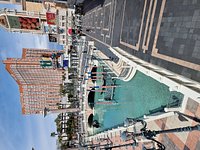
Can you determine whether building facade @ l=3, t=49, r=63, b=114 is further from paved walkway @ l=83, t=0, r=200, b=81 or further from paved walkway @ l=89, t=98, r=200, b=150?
paved walkway @ l=89, t=98, r=200, b=150

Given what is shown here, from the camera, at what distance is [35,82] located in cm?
9238

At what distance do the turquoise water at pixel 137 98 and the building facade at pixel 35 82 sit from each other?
5726 centimetres

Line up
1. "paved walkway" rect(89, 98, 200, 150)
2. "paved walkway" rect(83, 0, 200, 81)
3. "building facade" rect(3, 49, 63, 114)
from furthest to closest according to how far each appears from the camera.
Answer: "building facade" rect(3, 49, 63, 114), "paved walkway" rect(89, 98, 200, 150), "paved walkway" rect(83, 0, 200, 81)

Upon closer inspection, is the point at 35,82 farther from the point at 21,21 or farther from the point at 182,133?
the point at 182,133

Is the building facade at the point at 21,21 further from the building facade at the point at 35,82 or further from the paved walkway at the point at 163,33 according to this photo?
the paved walkway at the point at 163,33

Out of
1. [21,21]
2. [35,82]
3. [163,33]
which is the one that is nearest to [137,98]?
[163,33]

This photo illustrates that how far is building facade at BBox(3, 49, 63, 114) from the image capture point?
8512cm

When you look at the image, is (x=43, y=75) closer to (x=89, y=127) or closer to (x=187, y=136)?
(x=89, y=127)

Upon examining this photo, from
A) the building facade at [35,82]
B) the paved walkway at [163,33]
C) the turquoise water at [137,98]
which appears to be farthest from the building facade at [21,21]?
the paved walkway at [163,33]

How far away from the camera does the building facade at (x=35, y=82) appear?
85.1m

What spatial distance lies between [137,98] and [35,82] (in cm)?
7843

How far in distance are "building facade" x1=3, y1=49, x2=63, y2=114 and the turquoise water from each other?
57262 millimetres

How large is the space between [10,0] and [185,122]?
5677 cm

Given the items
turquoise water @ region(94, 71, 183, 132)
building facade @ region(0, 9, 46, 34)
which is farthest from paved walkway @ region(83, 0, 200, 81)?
building facade @ region(0, 9, 46, 34)
